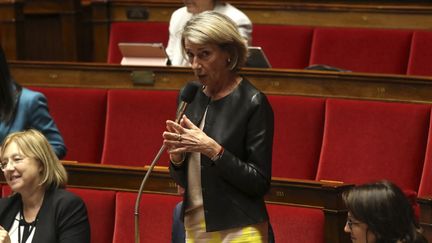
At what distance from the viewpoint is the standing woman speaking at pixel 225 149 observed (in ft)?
2.70

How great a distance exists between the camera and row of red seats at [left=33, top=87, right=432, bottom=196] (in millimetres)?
1303

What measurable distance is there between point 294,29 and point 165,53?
A: 330 mm

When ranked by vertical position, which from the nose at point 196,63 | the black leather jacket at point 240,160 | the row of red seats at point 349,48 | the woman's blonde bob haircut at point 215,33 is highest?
the woman's blonde bob haircut at point 215,33

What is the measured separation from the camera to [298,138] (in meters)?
1.38

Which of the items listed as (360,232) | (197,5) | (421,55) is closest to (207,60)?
(360,232)

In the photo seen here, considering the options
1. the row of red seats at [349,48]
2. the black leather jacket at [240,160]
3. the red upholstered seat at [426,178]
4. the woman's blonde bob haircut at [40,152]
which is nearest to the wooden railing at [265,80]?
the red upholstered seat at [426,178]

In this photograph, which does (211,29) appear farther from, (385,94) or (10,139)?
(385,94)

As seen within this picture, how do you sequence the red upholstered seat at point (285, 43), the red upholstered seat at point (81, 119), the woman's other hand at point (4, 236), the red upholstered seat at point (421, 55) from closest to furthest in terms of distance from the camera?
1. the woman's other hand at point (4, 236)
2. the red upholstered seat at point (81, 119)
3. the red upholstered seat at point (421, 55)
4. the red upholstered seat at point (285, 43)

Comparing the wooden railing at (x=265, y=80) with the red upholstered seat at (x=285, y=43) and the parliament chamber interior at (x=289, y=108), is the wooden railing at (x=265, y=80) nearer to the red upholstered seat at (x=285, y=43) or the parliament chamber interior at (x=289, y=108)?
the parliament chamber interior at (x=289, y=108)

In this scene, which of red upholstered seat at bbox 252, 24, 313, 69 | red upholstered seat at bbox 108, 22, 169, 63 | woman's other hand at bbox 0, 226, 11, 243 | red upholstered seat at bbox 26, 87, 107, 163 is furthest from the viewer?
red upholstered seat at bbox 108, 22, 169, 63

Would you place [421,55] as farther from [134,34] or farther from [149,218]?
[149,218]

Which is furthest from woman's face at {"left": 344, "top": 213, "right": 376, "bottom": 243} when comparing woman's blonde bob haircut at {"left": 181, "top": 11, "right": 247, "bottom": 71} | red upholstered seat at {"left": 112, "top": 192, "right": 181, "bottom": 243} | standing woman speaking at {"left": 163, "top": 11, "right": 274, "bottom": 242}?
red upholstered seat at {"left": 112, "top": 192, "right": 181, "bottom": 243}

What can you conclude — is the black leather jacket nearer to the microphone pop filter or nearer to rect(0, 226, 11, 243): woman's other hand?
the microphone pop filter

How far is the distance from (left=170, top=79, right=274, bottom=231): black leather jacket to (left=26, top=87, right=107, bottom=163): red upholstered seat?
0.70 m
